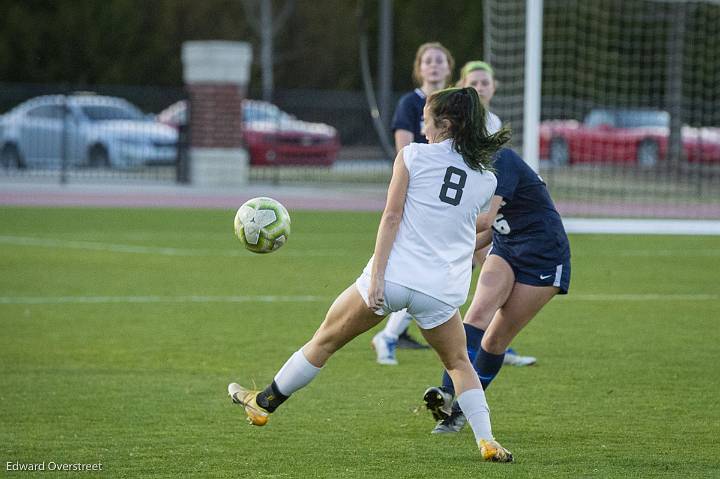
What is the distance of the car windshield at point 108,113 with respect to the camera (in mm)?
30562

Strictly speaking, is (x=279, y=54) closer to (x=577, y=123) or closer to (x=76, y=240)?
(x=577, y=123)

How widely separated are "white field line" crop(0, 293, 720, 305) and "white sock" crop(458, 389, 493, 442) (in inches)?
230

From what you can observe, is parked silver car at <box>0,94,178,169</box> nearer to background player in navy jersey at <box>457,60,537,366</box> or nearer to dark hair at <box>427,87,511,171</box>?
background player in navy jersey at <box>457,60,537,366</box>

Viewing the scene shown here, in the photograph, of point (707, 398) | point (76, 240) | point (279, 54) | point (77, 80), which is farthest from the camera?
point (279, 54)

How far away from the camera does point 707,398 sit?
7.63 metres

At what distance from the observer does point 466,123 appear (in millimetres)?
5648

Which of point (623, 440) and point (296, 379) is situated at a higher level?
point (296, 379)

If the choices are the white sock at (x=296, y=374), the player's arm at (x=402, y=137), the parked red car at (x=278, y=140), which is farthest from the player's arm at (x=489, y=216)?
the parked red car at (x=278, y=140)

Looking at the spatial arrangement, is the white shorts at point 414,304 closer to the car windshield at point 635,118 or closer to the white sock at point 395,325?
the white sock at point 395,325

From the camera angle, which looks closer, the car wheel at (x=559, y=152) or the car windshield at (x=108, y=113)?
the car wheel at (x=559, y=152)

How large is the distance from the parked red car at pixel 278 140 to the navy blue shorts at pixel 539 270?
74.1 ft

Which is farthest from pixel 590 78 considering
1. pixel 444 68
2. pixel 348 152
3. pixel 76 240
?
pixel 444 68

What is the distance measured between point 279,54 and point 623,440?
41621 millimetres

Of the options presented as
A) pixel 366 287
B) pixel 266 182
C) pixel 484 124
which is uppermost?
pixel 484 124
